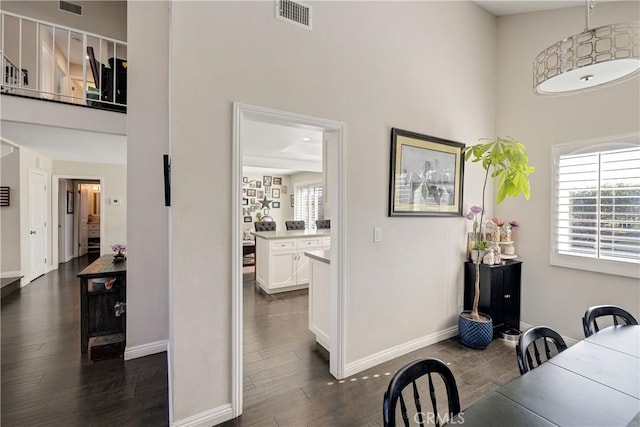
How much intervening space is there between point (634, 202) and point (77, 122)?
5.90 meters

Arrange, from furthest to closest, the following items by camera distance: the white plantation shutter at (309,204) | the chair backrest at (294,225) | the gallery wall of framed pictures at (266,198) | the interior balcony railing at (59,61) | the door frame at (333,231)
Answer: the gallery wall of framed pictures at (266,198) → the white plantation shutter at (309,204) → the chair backrest at (294,225) → the interior balcony railing at (59,61) → the door frame at (333,231)

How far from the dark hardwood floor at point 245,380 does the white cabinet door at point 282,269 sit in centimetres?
118

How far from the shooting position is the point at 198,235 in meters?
1.78

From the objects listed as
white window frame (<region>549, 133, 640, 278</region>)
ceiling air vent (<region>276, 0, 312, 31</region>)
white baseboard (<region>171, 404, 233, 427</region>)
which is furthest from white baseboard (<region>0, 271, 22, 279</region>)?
white window frame (<region>549, 133, 640, 278</region>)

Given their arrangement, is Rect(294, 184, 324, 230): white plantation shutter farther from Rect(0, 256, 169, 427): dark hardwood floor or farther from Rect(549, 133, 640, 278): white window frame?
Rect(0, 256, 169, 427): dark hardwood floor

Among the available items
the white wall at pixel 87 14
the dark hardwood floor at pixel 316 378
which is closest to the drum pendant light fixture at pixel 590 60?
the dark hardwood floor at pixel 316 378

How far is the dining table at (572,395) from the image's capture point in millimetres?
946

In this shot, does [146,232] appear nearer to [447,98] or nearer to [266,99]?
[266,99]

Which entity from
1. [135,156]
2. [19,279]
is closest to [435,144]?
[135,156]

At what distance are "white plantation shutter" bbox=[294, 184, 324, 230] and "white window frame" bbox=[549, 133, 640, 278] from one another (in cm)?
587

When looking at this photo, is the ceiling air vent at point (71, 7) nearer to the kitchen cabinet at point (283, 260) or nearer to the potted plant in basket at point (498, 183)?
the kitchen cabinet at point (283, 260)

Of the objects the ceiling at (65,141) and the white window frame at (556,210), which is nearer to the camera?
the white window frame at (556,210)

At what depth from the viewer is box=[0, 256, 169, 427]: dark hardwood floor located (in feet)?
6.22

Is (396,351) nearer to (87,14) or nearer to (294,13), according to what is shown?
(294,13)
